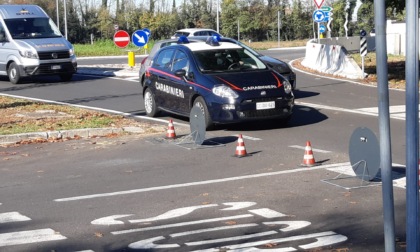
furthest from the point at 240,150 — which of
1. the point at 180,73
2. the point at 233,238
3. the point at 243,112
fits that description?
the point at 233,238

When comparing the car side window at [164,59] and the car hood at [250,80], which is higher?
the car side window at [164,59]

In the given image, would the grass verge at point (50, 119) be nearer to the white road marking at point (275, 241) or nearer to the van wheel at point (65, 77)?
the van wheel at point (65, 77)

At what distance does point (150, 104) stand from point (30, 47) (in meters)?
10.5

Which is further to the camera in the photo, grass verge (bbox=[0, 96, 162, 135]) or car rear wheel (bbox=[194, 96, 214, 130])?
grass verge (bbox=[0, 96, 162, 135])

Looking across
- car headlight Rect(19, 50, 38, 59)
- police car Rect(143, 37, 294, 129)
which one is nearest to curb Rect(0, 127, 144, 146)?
police car Rect(143, 37, 294, 129)

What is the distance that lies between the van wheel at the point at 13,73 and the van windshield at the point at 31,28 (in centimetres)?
99

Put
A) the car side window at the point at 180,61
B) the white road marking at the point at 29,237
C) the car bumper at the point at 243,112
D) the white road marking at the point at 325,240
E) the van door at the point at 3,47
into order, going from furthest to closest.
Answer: the van door at the point at 3,47
the car side window at the point at 180,61
the car bumper at the point at 243,112
the white road marking at the point at 29,237
the white road marking at the point at 325,240

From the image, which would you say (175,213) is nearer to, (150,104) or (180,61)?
(180,61)

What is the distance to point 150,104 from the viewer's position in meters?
17.9

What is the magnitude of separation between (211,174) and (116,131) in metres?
4.84

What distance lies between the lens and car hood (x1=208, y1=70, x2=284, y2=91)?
1523cm

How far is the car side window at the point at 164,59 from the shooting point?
17.3 meters

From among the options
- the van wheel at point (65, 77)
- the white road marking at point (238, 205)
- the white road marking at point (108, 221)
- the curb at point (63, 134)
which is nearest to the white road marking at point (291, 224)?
the white road marking at point (238, 205)

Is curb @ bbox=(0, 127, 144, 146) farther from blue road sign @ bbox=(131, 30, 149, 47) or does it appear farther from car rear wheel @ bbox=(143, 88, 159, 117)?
blue road sign @ bbox=(131, 30, 149, 47)
